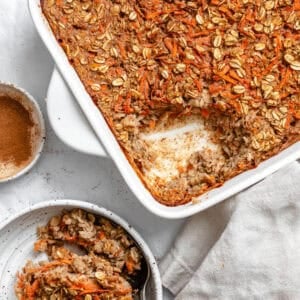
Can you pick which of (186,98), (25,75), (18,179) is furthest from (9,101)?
(186,98)

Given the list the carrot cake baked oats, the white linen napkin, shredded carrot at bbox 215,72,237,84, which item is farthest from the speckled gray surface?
shredded carrot at bbox 215,72,237,84

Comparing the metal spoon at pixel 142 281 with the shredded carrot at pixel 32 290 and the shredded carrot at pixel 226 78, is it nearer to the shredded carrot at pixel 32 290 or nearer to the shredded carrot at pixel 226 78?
the shredded carrot at pixel 32 290

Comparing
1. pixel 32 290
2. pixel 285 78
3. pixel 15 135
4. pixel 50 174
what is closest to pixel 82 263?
pixel 32 290

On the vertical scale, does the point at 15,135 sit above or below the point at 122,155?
below

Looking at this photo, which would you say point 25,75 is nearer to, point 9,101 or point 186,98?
point 9,101

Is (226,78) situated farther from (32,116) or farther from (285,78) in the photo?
(32,116)

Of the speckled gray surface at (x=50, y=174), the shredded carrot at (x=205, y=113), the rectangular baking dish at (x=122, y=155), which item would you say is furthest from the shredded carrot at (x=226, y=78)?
the speckled gray surface at (x=50, y=174)

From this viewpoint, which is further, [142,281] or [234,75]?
[142,281]
